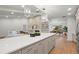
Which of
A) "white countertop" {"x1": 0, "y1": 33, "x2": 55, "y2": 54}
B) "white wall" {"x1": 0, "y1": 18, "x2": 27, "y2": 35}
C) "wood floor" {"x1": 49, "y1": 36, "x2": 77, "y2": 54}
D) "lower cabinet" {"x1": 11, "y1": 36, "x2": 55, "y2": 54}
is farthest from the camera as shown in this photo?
"wood floor" {"x1": 49, "y1": 36, "x2": 77, "y2": 54}

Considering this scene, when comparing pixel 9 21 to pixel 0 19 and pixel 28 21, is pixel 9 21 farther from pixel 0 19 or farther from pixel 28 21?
pixel 28 21

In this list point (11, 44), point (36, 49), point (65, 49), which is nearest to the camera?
point (11, 44)

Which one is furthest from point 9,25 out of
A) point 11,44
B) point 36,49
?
point 36,49

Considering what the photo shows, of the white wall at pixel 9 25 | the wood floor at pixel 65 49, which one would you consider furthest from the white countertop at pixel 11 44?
the wood floor at pixel 65 49

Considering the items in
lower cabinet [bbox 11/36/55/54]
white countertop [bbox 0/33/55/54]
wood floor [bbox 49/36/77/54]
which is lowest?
wood floor [bbox 49/36/77/54]

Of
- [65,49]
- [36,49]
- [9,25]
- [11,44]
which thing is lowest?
[65,49]

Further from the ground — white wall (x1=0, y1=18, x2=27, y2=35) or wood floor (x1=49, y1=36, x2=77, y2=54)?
white wall (x1=0, y1=18, x2=27, y2=35)

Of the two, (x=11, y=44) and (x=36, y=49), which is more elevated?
(x=11, y=44)

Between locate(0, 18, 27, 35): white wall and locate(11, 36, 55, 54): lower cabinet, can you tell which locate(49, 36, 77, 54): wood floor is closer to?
locate(11, 36, 55, 54): lower cabinet

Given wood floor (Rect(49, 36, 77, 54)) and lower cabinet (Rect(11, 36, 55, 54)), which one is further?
wood floor (Rect(49, 36, 77, 54))

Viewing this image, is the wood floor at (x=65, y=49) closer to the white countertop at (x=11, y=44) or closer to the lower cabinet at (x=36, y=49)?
the lower cabinet at (x=36, y=49)

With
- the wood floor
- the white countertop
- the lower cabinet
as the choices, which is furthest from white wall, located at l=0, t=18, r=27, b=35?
the wood floor

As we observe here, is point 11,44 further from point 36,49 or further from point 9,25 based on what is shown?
point 36,49
